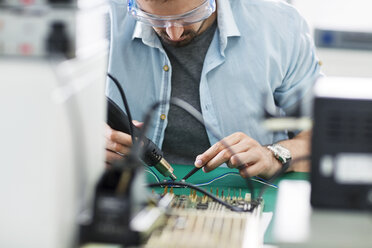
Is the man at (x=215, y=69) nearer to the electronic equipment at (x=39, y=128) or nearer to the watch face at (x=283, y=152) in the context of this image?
the watch face at (x=283, y=152)

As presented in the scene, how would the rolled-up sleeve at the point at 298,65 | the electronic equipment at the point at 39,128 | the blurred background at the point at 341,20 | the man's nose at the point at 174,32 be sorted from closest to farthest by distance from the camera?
the electronic equipment at the point at 39,128
the man's nose at the point at 174,32
the rolled-up sleeve at the point at 298,65
the blurred background at the point at 341,20

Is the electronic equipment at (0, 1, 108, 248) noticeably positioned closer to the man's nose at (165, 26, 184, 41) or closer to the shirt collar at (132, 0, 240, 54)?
the man's nose at (165, 26, 184, 41)

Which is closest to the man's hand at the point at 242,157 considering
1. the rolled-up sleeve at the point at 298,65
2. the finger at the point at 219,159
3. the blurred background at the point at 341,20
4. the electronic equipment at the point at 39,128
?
the finger at the point at 219,159

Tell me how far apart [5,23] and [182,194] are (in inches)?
23.4

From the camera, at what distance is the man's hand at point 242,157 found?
1.50 meters

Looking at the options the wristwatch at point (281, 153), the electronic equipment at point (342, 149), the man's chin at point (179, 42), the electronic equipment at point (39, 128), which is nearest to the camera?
the electronic equipment at point (39, 128)

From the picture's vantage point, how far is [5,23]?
81 centimetres

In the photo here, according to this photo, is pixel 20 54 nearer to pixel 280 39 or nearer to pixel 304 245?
pixel 304 245

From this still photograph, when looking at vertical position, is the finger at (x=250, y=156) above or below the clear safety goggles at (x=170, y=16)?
below

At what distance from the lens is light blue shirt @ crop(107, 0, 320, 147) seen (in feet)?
6.59

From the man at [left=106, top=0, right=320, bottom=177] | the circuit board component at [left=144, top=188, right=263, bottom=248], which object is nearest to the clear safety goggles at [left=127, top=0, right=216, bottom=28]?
the man at [left=106, top=0, right=320, bottom=177]

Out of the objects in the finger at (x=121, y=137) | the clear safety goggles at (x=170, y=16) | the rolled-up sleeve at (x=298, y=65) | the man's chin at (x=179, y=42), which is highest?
the clear safety goggles at (x=170, y=16)

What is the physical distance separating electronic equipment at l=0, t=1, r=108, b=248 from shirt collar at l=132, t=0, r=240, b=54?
45.8 inches

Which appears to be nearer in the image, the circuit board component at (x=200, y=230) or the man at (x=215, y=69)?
the circuit board component at (x=200, y=230)
